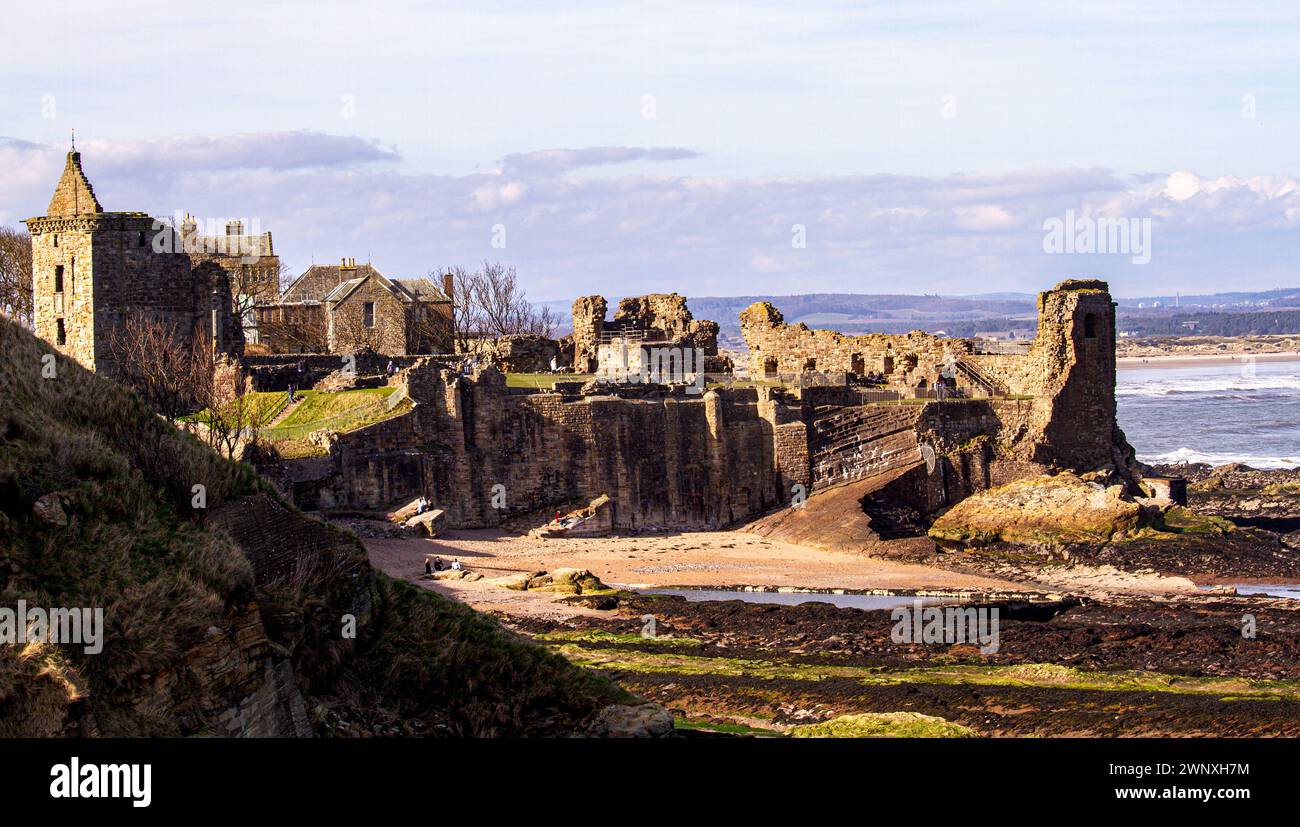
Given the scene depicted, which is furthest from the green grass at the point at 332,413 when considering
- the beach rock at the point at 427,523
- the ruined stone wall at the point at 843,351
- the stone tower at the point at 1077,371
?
the stone tower at the point at 1077,371

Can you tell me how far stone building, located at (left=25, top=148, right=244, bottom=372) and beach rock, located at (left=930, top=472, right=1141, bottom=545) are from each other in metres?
22.2

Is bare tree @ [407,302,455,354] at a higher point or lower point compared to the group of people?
higher

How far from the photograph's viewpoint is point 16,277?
6084 cm

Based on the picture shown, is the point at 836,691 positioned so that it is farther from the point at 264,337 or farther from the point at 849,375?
the point at 264,337

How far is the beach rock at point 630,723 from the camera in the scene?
55.2 feet

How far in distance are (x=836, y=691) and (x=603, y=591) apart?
37.1ft

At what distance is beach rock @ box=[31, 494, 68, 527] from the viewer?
14.5 m

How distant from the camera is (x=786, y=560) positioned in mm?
43375

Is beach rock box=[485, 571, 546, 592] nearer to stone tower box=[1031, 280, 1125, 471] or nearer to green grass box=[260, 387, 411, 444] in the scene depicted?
green grass box=[260, 387, 411, 444]

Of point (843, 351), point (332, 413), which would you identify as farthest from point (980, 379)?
point (332, 413)

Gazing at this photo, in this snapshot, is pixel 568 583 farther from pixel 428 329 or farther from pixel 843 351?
pixel 428 329


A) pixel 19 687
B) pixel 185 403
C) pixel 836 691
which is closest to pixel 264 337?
pixel 185 403

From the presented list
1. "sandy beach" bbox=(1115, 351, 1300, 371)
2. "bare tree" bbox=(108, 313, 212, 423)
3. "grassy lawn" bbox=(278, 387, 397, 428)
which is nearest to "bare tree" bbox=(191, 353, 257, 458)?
"bare tree" bbox=(108, 313, 212, 423)
